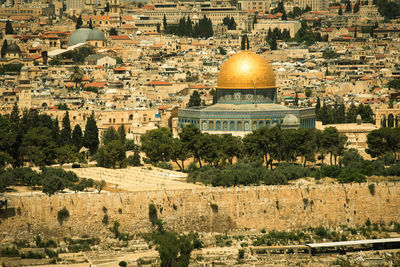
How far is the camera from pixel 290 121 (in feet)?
214

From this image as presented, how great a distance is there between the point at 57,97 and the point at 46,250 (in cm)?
4318

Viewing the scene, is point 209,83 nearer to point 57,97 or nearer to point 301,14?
point 57,97

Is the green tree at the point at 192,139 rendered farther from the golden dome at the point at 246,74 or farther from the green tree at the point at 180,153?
the golden dome at the point at 246,74

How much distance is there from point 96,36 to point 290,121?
189 ft

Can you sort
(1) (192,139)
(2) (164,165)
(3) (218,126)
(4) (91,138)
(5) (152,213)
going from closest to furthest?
(5) (152,213) → (2) (164,165) → (1) (192,139) → (4) (91,138) → (3) (218,126)

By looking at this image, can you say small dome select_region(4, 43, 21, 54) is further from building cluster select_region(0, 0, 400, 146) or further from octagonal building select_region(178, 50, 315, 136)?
octagonal building select_region(178, 50, 315, 136)

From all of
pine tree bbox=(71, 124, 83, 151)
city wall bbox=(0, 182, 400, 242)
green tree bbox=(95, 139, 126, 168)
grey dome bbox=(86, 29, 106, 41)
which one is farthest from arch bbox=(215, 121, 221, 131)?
grey dome bbox=(86, 29, 106, 41)

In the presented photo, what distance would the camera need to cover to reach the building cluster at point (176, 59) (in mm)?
79688

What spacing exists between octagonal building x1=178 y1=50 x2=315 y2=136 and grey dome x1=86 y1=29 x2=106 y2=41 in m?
50.6

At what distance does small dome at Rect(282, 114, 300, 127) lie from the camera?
214ft

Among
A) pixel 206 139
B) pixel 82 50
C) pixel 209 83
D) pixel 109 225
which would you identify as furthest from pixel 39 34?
pixel 109 225

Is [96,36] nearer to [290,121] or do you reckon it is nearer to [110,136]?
[110,136]

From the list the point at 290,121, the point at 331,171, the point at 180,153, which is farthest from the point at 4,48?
the point at 331,171

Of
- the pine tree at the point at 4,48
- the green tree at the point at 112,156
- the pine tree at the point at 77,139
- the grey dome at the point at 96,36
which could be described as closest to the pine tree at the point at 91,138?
the pine tree at the point at 77,139
